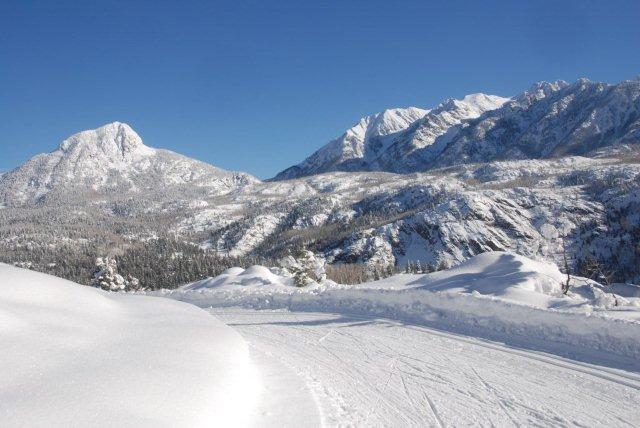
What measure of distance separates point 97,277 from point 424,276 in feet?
154

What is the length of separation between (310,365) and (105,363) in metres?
6.66

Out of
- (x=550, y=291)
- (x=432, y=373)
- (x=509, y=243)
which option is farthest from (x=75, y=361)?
(x=509, y=243)

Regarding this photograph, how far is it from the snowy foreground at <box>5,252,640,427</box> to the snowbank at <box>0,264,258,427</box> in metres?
0.03

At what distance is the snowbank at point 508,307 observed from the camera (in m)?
13.3

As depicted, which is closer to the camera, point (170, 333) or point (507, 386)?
point (170, 333)

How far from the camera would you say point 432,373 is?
11.6 meters

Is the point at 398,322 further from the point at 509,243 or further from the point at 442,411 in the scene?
the point at 509,243

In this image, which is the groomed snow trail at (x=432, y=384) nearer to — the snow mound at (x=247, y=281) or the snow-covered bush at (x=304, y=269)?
the snow mound at (x=247, y=281)

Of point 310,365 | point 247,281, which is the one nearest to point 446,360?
point 310,365

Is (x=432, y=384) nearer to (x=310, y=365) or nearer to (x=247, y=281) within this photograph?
(x=310, y=365)

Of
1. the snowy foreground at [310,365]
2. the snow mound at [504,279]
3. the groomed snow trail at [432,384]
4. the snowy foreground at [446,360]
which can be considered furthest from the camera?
the snow mound at [504,279]

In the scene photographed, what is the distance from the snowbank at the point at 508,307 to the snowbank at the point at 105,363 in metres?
9.85

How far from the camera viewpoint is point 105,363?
722cm

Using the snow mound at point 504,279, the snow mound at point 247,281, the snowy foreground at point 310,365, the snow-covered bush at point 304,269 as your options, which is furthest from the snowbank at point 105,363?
the snow-covered bush at point 304,269
